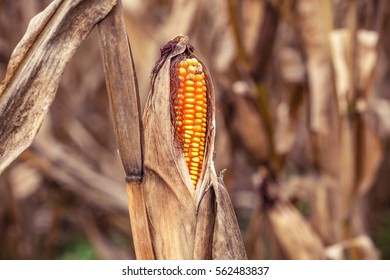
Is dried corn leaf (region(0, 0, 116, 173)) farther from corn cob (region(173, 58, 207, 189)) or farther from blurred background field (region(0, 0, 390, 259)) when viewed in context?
blurred background field (region(0, 0, 390, 259))

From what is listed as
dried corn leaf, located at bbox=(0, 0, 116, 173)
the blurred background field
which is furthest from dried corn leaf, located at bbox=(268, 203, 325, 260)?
dried corn leaf, located at bbox=(0, 0, 116, 173)

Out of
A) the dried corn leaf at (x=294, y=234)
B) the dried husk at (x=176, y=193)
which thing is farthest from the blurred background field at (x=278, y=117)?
the dried husk at (x=176, y=193)

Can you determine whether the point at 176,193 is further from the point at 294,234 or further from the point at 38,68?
the point at 294,234

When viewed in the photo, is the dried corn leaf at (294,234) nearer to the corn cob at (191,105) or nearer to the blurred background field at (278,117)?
the blurred background field at (278,117)

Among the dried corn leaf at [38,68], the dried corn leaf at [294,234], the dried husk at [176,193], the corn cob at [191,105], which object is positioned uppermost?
the dried corn leaf at [38,68]

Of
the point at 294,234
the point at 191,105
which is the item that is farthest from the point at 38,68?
the point at 294,234
